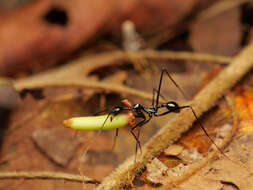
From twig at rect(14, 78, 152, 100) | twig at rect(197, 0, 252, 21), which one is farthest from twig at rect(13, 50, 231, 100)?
twig at rect(197, 0, 252, 21)

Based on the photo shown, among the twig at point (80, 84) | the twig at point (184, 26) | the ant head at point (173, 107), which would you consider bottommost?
the ant head at point (173, 107)

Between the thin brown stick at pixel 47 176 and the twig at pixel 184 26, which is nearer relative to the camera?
the thin brown stick at pixel 47 176

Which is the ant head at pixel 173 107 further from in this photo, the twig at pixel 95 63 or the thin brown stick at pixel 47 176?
the thin brown stick at pixel 47 176

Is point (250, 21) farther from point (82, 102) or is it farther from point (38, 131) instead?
point (38, 131)

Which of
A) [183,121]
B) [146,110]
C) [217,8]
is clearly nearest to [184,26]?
[217,8]

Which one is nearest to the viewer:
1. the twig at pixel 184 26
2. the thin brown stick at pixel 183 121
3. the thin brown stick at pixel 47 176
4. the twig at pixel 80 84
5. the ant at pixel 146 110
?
the thin brown stick at pixel 183 121

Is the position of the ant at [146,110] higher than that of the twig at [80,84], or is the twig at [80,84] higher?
the twig at [80,84]

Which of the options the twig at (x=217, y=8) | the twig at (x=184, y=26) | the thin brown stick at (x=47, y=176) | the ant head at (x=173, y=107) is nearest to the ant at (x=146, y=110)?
the ant head at (x=173, y=107)

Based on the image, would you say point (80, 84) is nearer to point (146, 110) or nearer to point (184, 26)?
point (146, 110)
